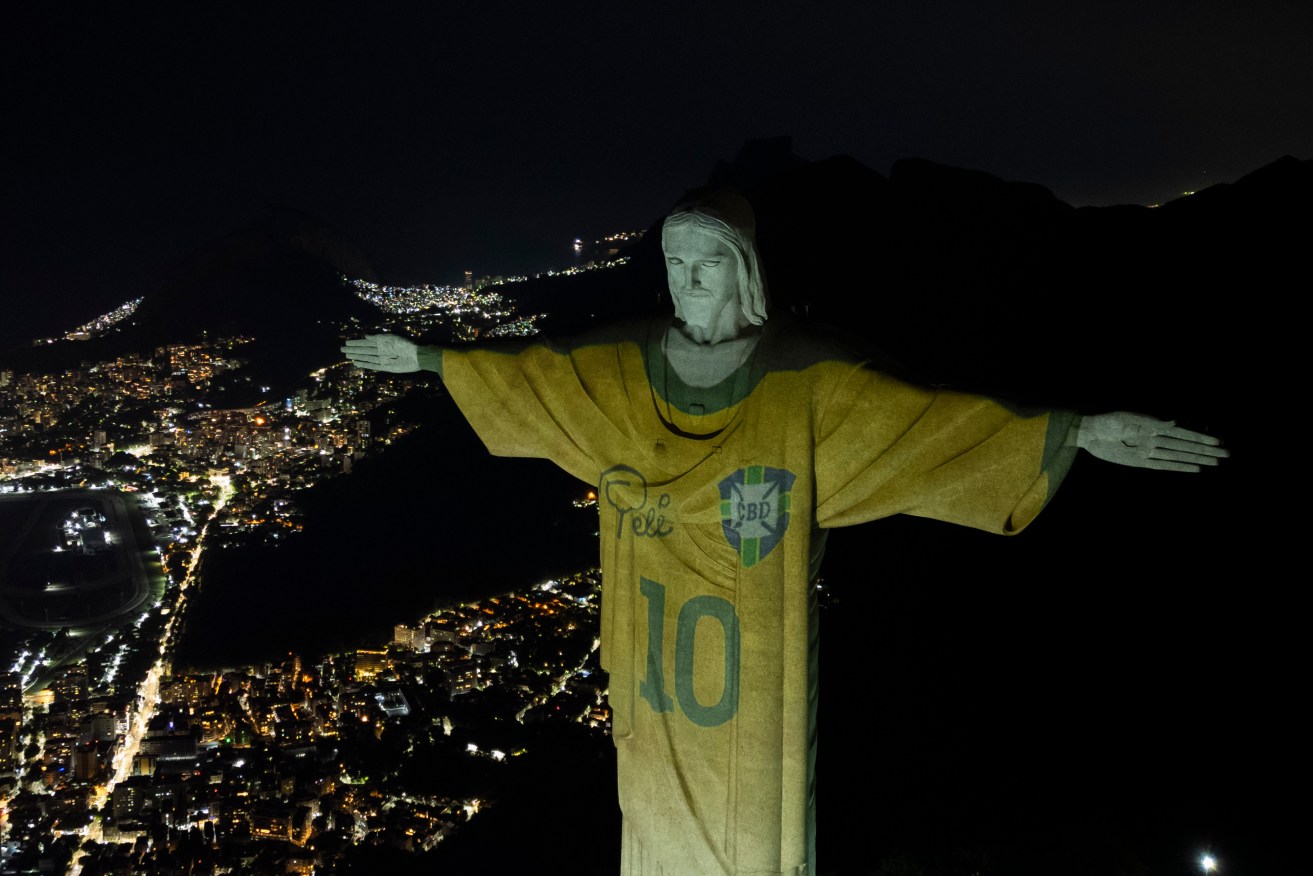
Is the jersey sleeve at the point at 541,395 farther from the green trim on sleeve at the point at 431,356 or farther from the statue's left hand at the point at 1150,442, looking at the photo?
the statue's left hand at the point at 1150,442

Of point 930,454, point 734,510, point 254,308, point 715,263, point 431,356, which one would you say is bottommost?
point 734,510

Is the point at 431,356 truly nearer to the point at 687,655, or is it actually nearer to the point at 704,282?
the point at 704,282

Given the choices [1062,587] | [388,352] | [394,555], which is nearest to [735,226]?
[388,352]

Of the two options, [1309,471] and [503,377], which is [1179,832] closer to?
[1309,471]

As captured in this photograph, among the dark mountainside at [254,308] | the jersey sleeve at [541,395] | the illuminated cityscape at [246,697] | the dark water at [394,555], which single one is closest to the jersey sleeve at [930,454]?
the jersey sleeve at [541,395]

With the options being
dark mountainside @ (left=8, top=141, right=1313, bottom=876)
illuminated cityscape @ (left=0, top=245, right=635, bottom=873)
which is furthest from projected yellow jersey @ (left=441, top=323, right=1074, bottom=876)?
illuminated cityscape @ (left=0, top=245, right=635, bottom=873)
